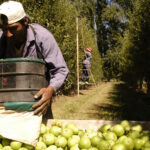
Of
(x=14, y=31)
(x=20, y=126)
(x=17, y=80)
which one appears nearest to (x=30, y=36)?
(x=14, y=31)

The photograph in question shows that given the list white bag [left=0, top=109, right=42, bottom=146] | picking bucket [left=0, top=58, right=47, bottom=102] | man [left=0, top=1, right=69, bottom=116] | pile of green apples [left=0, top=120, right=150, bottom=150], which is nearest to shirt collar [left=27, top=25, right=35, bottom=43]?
man [left=0, top=1, right=69, bottom=116]

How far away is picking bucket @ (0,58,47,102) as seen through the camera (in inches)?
81.6

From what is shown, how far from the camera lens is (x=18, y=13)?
6.95 feet

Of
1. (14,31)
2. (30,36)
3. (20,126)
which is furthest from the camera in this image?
(30,36)

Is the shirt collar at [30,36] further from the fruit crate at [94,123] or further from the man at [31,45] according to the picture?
the fruit crate at [94,123]

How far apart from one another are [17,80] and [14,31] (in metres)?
0.52

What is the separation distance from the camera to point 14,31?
2.16m

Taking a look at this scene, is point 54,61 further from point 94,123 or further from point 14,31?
point 94,123

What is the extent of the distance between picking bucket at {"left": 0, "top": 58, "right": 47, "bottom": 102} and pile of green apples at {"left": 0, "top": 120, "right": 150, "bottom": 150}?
46 cm

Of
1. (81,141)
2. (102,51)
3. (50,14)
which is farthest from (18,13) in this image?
(102,51)

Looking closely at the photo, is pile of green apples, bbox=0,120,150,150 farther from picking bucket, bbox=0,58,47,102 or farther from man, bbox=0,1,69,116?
picking bucket, bbox=0,58,47,102

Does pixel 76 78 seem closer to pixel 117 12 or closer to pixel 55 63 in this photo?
pixel 55 63

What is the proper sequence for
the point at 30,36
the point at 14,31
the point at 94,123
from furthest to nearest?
1. the point at 94,123
2. the point at 30,36
3. the point at 14,31

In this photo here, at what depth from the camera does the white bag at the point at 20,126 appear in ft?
6.66
